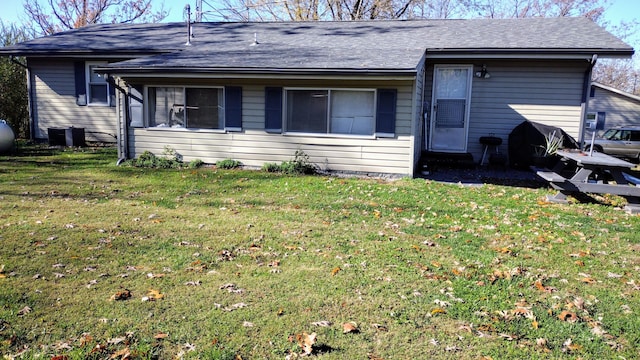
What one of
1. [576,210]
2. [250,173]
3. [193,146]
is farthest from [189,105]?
[576,210]

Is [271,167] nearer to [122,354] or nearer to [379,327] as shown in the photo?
[379,327]

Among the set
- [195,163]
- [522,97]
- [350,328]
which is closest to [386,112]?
[522,97]

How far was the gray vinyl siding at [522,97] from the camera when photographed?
36.9ft

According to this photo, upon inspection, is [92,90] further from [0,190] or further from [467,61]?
[467,61]

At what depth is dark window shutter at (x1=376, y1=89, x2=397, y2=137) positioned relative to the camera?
9.83 meters

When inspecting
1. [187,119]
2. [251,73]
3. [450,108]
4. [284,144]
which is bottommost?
[284,144]

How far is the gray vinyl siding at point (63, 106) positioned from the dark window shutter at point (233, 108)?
6.05m

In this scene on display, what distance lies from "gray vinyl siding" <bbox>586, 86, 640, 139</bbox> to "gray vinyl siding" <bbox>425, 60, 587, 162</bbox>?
45.3 feet

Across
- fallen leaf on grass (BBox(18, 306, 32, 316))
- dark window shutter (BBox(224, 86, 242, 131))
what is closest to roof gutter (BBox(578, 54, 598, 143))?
dark window shutter (BBox(224, 86, 242, 131))

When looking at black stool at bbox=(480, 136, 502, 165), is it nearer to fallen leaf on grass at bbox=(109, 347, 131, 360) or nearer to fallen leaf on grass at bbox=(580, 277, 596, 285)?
fallen leaf on grass at bbox=(580, 277, 596, 285)

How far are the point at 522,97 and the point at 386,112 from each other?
4.06 m

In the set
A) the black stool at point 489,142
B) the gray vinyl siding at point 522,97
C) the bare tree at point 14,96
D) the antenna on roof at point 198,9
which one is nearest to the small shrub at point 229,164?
the gray vinyl siding at point 522,97

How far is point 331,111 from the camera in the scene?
33.9 ft

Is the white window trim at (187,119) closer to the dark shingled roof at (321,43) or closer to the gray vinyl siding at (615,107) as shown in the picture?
the dark shingled roof at (321,43)
